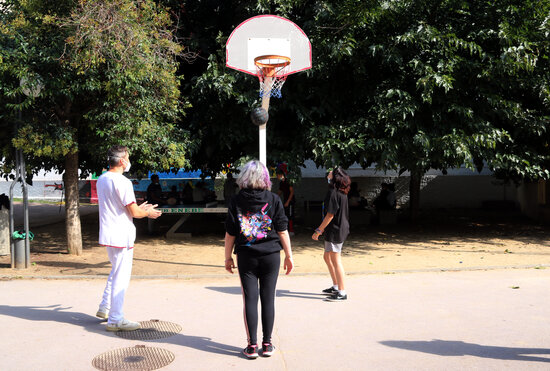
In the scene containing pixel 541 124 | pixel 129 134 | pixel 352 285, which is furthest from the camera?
pixel 541 124

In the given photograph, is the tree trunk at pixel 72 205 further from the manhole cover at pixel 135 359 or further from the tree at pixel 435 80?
the manhole cover at pixel 135 359

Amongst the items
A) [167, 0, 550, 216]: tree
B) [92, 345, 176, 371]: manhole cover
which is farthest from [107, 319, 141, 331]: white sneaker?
[167, 0, 550, 216]: tree

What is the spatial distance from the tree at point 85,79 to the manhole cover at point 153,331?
172 inches

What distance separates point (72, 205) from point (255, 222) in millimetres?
6580

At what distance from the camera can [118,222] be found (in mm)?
5148

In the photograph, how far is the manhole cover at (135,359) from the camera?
422 cm

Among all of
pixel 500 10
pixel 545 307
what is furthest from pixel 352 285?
pixel 500 10

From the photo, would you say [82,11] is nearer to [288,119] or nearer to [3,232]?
[3,232]

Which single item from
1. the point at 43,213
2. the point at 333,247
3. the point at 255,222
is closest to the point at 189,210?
the point at 333,247

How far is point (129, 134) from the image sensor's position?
356 inches

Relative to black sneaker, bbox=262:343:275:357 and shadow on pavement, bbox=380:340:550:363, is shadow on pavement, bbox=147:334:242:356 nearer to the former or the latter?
black sneaker, bbox=262:343:275:357

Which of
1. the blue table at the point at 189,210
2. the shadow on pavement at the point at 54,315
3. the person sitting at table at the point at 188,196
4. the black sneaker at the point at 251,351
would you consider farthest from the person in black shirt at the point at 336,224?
the person sitting at table at the point at 188,196

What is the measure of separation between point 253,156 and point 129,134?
323cm

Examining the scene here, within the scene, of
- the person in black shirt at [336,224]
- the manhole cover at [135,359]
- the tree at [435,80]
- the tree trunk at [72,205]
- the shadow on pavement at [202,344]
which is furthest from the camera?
the tree at [435,80]
